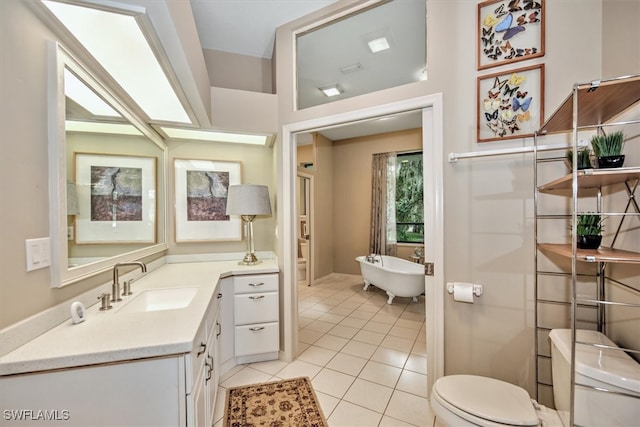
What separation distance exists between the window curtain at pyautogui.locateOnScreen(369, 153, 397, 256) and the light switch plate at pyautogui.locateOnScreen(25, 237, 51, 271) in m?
4.60

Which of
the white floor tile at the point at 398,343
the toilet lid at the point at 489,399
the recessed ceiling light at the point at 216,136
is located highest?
the recessed ceiling light at the point at 216,136

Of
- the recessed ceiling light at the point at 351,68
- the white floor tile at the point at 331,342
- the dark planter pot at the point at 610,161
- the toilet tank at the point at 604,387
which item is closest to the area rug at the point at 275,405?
the white floor tile at the point at 331,342

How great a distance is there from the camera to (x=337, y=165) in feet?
18.4

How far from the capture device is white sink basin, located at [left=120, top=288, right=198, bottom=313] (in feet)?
5.31

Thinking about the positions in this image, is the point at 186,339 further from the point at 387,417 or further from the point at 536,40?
the point at 536,40

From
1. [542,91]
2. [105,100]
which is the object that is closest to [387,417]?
[542,91]

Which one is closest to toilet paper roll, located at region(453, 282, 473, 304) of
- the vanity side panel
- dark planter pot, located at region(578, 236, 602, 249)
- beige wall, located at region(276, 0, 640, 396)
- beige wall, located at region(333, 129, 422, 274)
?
beige wall, located at region(276, 0, 640, 396)

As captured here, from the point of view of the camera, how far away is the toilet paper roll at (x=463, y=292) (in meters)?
1.60

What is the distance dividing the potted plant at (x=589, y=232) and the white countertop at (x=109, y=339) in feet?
5.83

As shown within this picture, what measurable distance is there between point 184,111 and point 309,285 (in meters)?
3.66

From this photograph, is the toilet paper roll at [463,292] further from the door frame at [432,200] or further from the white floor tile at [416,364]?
the white floor tile at [416,364]

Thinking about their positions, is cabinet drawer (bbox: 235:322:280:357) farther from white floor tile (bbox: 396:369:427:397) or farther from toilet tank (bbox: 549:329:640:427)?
toilet tank (bbox: 549:329:640:427)

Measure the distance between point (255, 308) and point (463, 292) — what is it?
1.62 m

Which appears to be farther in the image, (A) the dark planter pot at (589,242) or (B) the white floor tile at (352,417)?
(B) the white floor tile at (352,417)
